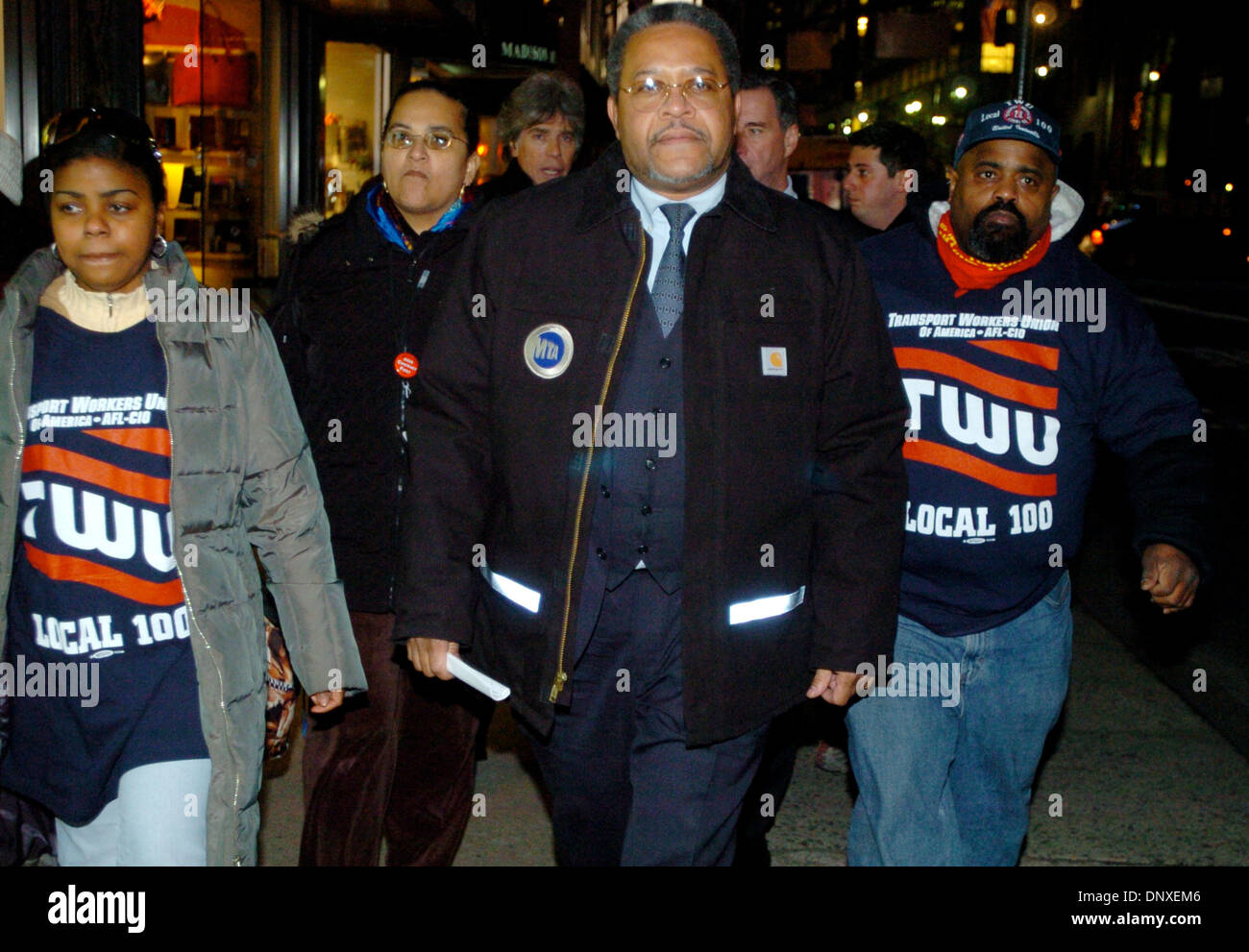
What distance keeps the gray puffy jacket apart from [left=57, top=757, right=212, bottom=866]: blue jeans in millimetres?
35

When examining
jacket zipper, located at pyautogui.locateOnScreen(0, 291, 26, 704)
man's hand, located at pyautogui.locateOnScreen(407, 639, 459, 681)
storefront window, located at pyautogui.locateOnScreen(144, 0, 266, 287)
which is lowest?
man's hand, located at pyautogui.locateOnScreen(407, 639, 459, 681)

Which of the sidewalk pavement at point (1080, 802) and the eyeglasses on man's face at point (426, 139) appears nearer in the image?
the eyeglasses on man's face at point (426, 139)

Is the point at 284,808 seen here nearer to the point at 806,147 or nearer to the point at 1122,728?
the point at 1122,728

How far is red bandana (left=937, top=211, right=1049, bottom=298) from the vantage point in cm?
395

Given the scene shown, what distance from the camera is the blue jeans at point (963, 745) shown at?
3846 millimetres

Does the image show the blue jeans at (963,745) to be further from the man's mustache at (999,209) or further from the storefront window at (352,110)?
the storefront window at (352,110)

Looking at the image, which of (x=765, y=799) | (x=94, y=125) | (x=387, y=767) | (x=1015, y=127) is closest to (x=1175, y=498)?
(x=1015, y=127)

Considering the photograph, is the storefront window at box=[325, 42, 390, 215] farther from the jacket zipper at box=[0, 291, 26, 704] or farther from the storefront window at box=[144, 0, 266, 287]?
the jacket zipper at box=[0, 291, 26, 704]

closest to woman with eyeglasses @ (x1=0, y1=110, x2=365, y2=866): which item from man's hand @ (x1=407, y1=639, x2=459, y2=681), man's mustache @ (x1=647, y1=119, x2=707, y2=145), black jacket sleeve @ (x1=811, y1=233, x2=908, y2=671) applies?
man's hand @ (x1=407, y1=639, x2=459, y2=681)

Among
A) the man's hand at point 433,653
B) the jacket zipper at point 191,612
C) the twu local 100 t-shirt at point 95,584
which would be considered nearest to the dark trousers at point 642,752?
the man's hand at point 433,653

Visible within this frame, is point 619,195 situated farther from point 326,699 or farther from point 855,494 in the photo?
point 326,699

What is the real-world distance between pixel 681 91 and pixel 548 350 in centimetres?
68

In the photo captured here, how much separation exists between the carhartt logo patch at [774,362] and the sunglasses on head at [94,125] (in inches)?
59.8
